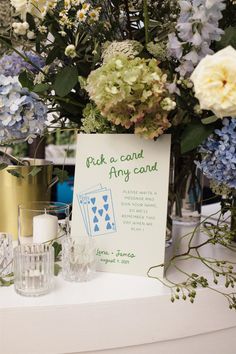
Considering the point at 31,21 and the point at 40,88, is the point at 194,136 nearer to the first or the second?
the point at 40,88

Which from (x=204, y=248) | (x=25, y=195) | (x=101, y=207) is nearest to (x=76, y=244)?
(x=101, y=207)

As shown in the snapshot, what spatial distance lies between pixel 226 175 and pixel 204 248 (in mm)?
313

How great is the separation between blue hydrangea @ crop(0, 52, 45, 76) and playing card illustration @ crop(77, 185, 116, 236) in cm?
30

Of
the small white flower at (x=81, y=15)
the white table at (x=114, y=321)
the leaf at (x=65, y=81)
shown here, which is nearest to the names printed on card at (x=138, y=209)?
the white table at (x=114, y=321)

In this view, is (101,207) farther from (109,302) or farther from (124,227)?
(109,302)

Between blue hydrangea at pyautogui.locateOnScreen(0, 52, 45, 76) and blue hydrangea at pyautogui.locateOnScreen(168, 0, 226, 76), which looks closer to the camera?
blue hydrangea at pyautogui.locateOnScreen(168, 0, 226, 76)

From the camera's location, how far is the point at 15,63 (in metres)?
0.90

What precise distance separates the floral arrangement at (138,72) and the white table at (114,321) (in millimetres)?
48

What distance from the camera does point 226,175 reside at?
0.73 metres

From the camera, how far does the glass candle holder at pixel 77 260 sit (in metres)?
0.78

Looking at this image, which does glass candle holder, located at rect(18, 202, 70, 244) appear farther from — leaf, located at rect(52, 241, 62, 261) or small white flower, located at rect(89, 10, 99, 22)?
small white flower, located at rect(89, 10, 99, 22)

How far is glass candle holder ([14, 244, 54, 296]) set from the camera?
713mm

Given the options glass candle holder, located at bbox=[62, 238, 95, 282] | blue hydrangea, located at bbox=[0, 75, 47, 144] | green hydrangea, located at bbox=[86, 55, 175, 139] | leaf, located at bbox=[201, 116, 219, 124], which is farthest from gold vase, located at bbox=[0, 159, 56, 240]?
leaf, located at bbox=[201, 116, 219, 124]

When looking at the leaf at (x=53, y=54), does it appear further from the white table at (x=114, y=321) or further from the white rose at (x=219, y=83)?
the white table at (x=114, y=321)
